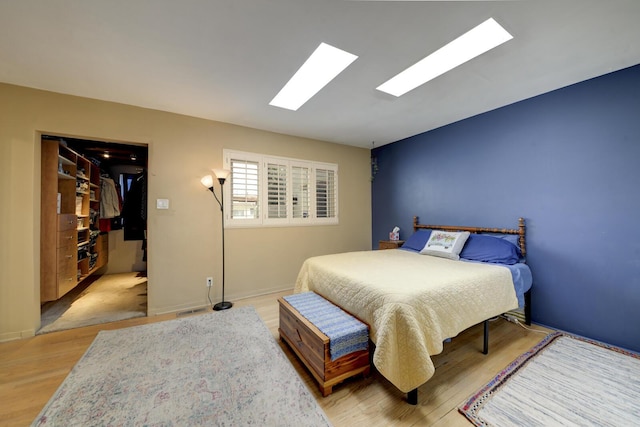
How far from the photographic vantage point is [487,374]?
184 cm

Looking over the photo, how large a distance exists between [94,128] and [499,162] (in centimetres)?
481

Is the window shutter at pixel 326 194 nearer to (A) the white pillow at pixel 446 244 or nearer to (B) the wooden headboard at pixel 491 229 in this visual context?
(B) the wooden headboard at pixel 491 229

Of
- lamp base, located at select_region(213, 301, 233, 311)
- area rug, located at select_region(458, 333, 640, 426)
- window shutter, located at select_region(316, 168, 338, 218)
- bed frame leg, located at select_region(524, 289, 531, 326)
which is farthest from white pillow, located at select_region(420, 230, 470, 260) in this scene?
lamp base, located at select_region(213, 301, 233, 311)

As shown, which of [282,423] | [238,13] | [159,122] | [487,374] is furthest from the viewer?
[159,122]

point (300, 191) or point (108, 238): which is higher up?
point (300, 191)

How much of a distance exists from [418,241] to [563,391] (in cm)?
209

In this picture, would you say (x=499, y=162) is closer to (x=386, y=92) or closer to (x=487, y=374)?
(x=386, y=92)

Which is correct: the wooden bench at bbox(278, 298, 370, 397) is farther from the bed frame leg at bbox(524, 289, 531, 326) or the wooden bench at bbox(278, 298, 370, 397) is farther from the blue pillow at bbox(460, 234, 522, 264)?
the bed frame leg at bbox(524, 289, 531, 326)

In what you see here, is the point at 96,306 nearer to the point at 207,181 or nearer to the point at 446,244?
the point at 207,181

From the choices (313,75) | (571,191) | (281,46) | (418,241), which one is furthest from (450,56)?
(418,241)

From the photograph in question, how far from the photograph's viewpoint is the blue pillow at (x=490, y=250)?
2609 mm

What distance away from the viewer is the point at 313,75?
7.61 feet

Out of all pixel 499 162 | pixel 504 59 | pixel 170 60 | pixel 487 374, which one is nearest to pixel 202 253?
pixel 170 60

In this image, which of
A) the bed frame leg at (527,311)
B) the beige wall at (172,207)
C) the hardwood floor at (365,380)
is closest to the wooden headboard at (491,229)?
the bed frame leg at (527,311)
